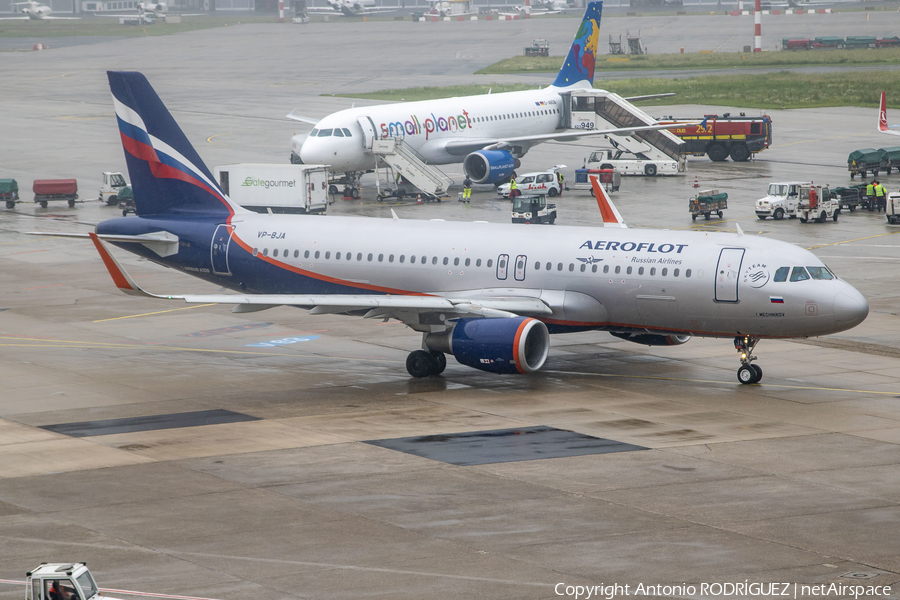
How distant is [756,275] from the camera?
34156 mm

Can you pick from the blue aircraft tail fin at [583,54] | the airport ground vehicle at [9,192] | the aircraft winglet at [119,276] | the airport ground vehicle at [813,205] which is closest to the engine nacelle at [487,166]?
the blue aircraft tail fin at [583,54]

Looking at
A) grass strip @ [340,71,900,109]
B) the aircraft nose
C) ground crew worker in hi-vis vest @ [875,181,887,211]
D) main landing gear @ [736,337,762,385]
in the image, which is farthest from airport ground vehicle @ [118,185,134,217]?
grass strip @ [340,71,900,109]

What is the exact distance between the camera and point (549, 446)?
29.2 meters

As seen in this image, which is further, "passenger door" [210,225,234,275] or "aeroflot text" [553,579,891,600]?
"passenger door" [210,225,234,275]

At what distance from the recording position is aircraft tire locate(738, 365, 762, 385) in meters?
35.3

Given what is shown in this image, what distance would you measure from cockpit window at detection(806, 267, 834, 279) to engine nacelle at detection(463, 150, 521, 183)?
136ft

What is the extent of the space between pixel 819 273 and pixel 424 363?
469 inches

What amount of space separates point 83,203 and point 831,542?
58.8 meters

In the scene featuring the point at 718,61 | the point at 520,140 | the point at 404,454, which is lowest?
the point at 404,454

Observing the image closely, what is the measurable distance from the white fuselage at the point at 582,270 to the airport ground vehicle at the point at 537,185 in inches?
1283

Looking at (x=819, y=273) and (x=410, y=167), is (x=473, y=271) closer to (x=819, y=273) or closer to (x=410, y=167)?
(x=819, y=273)

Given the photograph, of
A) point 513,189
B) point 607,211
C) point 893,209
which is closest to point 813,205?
point 893,209

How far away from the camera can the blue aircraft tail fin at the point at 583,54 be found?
85.1m

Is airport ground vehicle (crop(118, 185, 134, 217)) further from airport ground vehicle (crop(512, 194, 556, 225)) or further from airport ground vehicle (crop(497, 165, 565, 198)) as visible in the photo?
airport ground vehicle (crop(512, 194, 556, 225))
